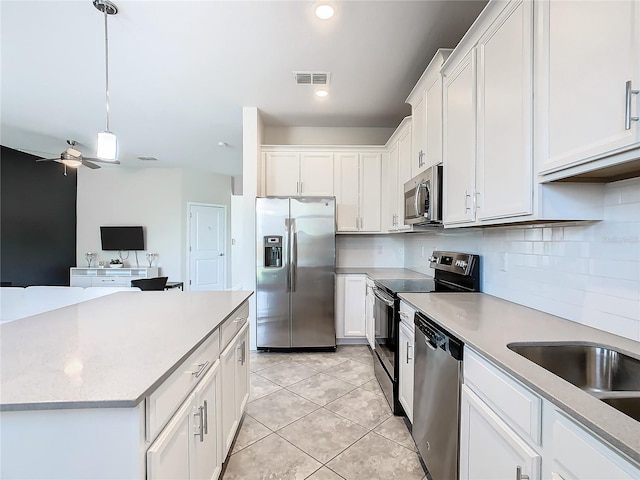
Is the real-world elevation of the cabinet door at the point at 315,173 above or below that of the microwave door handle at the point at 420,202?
above

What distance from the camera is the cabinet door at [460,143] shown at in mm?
1738

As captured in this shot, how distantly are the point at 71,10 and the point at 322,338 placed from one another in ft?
11.5

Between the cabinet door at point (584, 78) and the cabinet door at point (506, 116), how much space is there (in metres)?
0.07

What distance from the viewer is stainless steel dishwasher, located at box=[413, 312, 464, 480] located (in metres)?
1.33

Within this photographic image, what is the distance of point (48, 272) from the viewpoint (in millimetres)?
5742

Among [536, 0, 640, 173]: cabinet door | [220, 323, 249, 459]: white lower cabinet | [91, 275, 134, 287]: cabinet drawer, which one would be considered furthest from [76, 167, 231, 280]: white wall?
[536, 0, 640, 173]: cabinet door

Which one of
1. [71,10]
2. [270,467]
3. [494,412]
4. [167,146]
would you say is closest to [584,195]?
[494,412]

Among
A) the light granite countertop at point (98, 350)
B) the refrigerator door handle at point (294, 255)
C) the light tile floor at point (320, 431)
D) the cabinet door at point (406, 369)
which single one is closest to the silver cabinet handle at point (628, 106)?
the cabinet door at point (406, 369)

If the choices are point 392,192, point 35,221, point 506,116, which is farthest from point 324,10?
point 35,221

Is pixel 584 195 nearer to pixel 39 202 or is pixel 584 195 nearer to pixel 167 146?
pixel 167 146

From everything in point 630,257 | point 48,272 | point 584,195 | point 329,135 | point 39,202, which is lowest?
point 48,272

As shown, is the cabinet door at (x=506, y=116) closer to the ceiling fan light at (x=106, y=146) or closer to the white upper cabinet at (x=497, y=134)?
the white upper cabinet at (x=497, y=134)

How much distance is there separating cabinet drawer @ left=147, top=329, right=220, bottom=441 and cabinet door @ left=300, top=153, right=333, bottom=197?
2.63m

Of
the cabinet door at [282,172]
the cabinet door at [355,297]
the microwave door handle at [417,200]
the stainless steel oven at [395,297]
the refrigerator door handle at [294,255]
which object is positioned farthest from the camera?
the cabinet door at [282,172]
